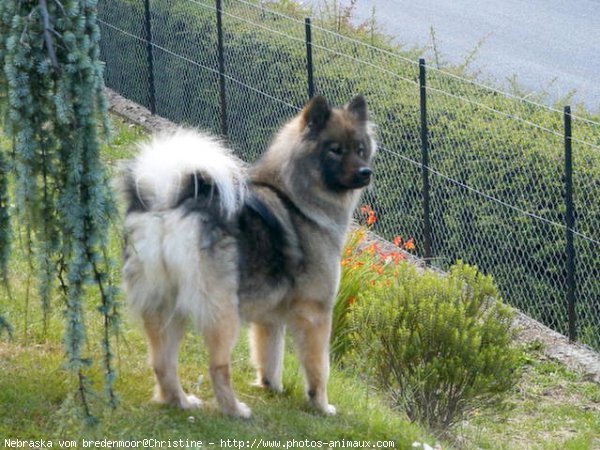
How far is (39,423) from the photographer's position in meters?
6.14

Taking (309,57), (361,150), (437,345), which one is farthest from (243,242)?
(309,57)

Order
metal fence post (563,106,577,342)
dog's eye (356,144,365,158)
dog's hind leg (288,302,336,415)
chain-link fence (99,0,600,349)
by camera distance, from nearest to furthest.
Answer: dog's hind leg (288,302,336,415) → dog's eye (356,144,365,158) → metal fence post (563,106,577,342) → chain-link fence (99,0,600,349)

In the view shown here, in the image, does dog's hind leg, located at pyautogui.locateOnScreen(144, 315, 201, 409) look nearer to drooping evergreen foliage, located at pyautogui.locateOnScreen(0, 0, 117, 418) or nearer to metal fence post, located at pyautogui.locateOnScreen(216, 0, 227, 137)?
drooping evergreen foliage, located at pyautogui.locateOnScreen(0, 0, 117, 418)

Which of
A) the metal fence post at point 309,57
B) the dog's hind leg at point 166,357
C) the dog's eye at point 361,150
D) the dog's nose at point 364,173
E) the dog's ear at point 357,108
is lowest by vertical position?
the dog's hind leg at point 166,357

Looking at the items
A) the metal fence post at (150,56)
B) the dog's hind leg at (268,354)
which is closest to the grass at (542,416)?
the dog's hind leg at (268,354)

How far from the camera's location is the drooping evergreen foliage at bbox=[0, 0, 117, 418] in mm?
4938

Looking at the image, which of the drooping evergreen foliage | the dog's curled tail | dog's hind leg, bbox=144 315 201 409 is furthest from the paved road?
the drooping evergreen foliage

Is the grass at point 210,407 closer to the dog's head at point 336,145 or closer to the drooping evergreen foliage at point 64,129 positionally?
the drooping evergreen foliage at point 64,129

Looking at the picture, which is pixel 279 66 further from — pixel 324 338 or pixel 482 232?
pixel 324 338

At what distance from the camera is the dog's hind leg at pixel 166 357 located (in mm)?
6625

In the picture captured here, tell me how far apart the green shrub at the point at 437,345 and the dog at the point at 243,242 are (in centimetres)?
89

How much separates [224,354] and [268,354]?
82 cm

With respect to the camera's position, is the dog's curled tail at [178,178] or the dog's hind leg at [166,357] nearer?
the dog's curled tail at [178,178]

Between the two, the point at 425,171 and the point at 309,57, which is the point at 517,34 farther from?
the point at 425,171
